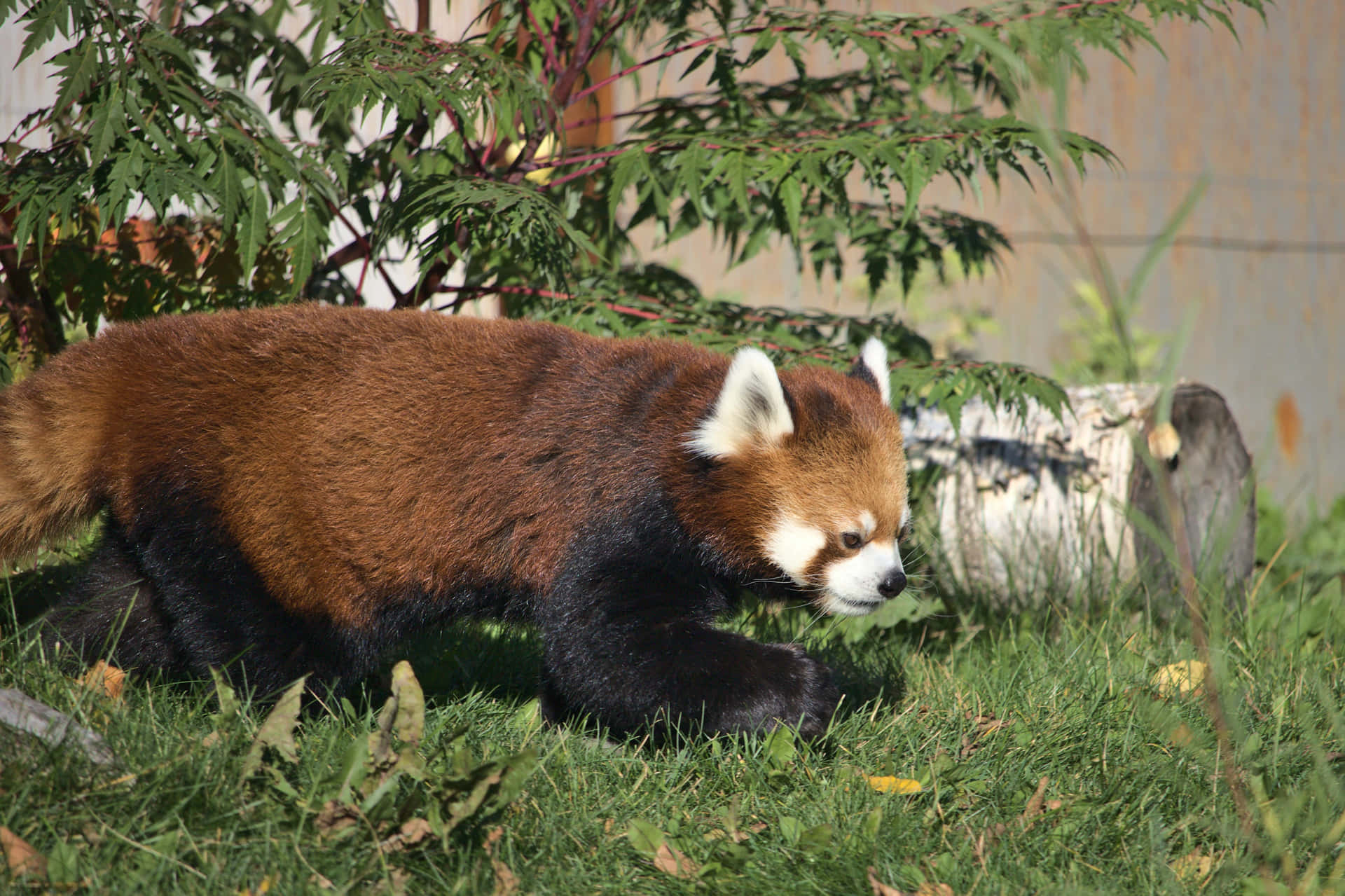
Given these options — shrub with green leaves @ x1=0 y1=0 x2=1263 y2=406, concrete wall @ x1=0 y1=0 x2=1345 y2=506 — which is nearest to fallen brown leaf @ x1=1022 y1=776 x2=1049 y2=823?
shrub with green leaves @ x1=0 y1=0 x2=1263 y2=406

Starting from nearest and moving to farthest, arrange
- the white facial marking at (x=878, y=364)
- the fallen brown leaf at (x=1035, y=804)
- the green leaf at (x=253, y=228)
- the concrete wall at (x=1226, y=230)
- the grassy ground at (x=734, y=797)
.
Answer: the grassy ground at (x=734, y=797) < the fallen brown leaf at (x=1035, y=804) < the green leaf at (x=253, y=228) < the white facial marking at (x=878, y=364) < the concrete wall at (x=1226, y=230)

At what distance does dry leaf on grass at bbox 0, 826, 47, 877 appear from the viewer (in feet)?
6.24

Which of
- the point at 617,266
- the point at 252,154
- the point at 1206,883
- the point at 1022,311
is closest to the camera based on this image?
the point at 1206,883

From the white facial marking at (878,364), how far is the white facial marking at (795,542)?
51 centimetres

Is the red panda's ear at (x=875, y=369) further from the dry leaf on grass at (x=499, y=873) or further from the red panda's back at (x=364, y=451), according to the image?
the dry leaf on grass at (x=499, y=873)

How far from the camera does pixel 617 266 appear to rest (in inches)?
162

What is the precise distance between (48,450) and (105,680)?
0.58 m

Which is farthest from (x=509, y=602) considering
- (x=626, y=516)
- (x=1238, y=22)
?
(x=1238, y=22)

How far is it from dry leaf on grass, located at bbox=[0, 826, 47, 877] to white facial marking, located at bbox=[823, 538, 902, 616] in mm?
1817

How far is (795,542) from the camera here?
2.85m

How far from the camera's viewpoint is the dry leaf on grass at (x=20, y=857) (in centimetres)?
190

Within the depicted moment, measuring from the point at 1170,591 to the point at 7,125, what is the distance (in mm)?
4870

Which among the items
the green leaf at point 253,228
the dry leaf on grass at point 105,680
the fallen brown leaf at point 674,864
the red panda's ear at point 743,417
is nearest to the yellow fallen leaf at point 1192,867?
the fallen brown leaf at point 674,864

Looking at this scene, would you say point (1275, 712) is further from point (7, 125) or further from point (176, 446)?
point (7, 125)
